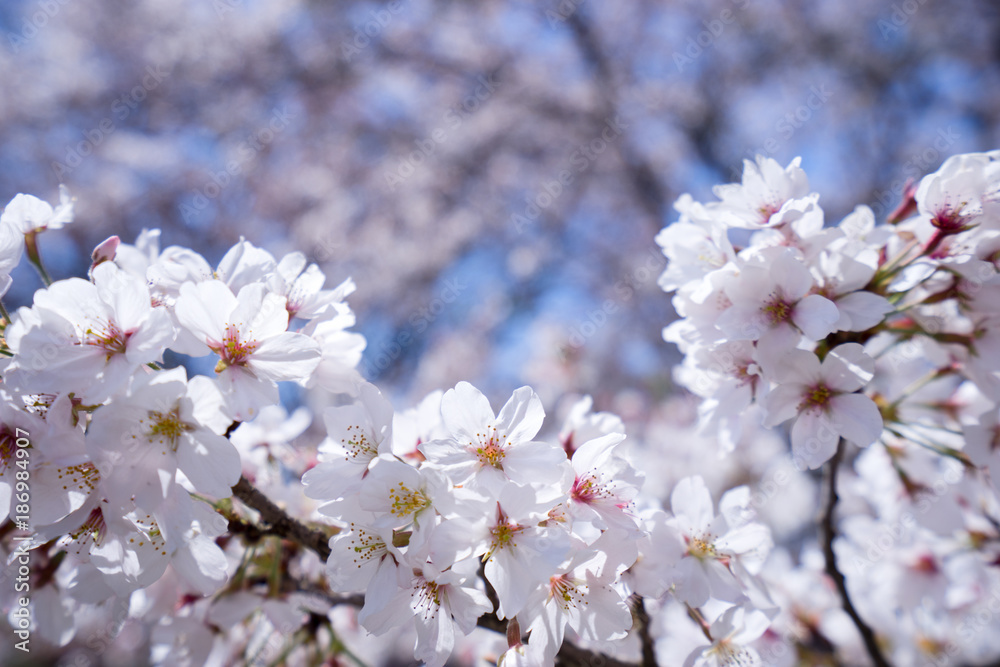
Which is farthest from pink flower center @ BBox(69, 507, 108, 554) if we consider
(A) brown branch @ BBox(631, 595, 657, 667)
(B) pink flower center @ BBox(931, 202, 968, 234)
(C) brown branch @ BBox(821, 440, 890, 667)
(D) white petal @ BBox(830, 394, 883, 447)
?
(B) pink flower center @ BBox(931, 202, 968, 234)

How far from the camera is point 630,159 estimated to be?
6039mm

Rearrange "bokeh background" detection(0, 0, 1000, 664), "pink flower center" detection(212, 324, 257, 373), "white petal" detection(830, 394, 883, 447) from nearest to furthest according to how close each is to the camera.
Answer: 1. "pink flower center" detection(212, 324, 257, 373)
2. "white petal" detection(830, 394, 883, 447)
3. "bokeh background" detection(0, 0, 1000, 664)

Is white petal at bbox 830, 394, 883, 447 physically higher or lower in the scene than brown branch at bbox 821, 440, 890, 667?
higher

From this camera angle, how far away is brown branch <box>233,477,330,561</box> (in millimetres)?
1011

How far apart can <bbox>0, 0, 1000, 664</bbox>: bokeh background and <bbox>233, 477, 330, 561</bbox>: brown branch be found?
4.40 m

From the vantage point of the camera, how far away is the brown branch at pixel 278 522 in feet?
3.32

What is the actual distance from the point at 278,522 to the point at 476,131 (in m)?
6.47

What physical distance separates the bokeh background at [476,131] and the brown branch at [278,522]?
173 inches

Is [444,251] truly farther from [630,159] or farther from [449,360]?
[630,159]

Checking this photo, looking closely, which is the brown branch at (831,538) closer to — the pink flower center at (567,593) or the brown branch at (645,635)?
the brown branch at (645,635)

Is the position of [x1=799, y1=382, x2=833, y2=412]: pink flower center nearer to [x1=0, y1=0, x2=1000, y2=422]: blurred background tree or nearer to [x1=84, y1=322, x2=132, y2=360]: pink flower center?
[x1=84, y1=322, x2=132, y2=360]: pink flower center

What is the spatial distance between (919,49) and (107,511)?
6976mm

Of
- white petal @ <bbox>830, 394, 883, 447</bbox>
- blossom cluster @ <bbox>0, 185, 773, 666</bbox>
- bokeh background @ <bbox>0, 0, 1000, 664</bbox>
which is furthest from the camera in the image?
bokeh background @ <bbox>0, 0, 1000, 664</bbox>

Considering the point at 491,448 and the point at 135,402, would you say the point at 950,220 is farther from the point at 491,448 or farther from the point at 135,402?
the point at 135,402
